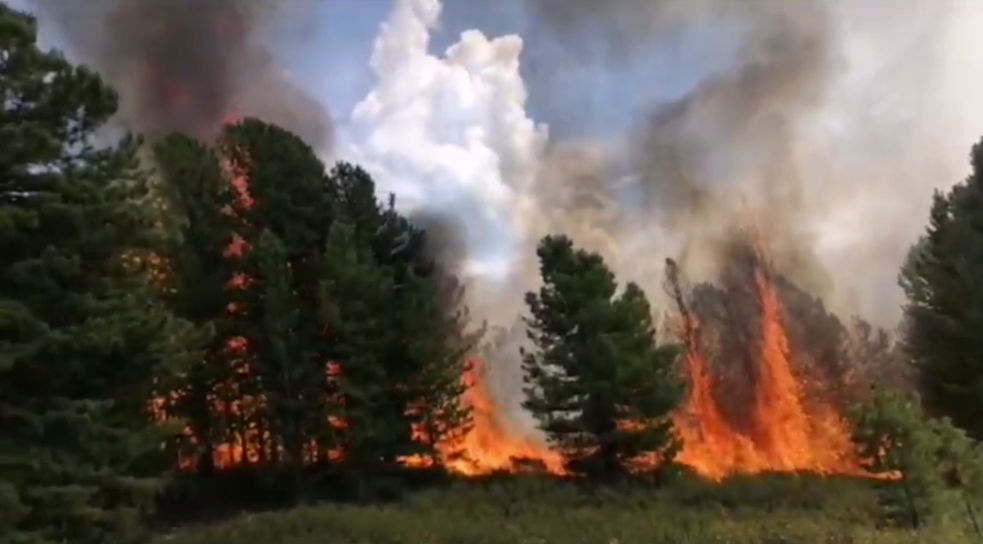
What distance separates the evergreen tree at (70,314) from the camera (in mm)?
15781

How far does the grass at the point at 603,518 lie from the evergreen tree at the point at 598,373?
1.40 metres

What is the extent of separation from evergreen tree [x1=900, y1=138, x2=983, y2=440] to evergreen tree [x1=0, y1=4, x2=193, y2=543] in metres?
25.2

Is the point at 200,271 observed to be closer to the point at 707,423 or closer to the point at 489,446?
the point at 489,446

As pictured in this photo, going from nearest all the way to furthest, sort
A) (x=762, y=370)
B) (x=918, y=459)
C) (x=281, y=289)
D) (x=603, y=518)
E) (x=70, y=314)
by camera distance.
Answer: (x=70, y=314) → (x=918, y=459) → (x=603, y=518) → (x=281, y=289) → (x=762, y=370)

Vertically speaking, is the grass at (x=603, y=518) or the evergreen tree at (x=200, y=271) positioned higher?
the evergreen tree at (x=200, y=271)

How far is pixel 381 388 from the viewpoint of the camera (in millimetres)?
29375

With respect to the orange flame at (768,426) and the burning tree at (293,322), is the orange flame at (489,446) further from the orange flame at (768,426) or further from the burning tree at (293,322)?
the orange flame at (768,426)

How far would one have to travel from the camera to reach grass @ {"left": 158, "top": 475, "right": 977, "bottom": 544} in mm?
19500

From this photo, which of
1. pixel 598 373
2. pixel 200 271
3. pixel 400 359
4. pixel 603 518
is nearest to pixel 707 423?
pixel 598 373

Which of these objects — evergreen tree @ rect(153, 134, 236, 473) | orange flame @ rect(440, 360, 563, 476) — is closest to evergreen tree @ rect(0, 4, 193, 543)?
evergreen tree @ rect(153, 134, 236, 473)

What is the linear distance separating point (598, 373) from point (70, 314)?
15.5m

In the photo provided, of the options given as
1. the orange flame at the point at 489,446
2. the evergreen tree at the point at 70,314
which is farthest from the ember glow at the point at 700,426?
the evergreen tree at the point at 70,314

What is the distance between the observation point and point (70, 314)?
16.7m

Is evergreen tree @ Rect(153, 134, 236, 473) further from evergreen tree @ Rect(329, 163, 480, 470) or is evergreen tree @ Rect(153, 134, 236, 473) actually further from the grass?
the grass
